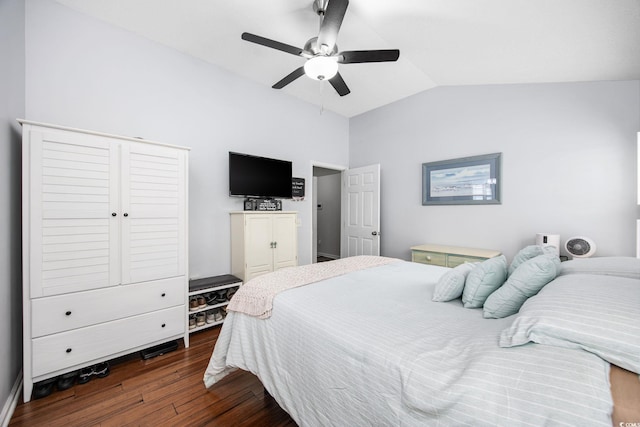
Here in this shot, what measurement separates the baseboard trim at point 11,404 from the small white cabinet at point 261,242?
1718mm

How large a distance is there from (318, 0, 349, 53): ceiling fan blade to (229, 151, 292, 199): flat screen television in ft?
5.49

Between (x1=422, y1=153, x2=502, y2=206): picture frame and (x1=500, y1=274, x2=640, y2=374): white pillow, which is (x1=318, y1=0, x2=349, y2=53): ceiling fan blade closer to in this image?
(x1=500, y1=274, x2=640, y2=374): white pillow

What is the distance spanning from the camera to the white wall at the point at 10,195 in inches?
61.4

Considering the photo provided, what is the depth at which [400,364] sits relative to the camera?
86 cm

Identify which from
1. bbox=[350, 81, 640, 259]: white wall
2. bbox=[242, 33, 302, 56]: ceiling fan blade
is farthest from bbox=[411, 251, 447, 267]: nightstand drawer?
bbox=[242, 33, 302, 56]: ceiling fan blade

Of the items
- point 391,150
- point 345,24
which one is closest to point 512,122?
point 391,150

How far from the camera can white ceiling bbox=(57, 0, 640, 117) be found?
1.76m

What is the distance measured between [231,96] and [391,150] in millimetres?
2489

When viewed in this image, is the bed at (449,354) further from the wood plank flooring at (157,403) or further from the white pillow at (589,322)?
the wood plank flooring at (157,403)

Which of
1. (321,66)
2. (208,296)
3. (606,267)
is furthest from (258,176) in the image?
(606,267)

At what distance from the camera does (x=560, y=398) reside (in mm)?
621

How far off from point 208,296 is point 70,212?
1.44 metres

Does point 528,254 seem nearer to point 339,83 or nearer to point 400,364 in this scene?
point 400,364

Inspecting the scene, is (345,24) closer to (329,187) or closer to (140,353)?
(140,353)
